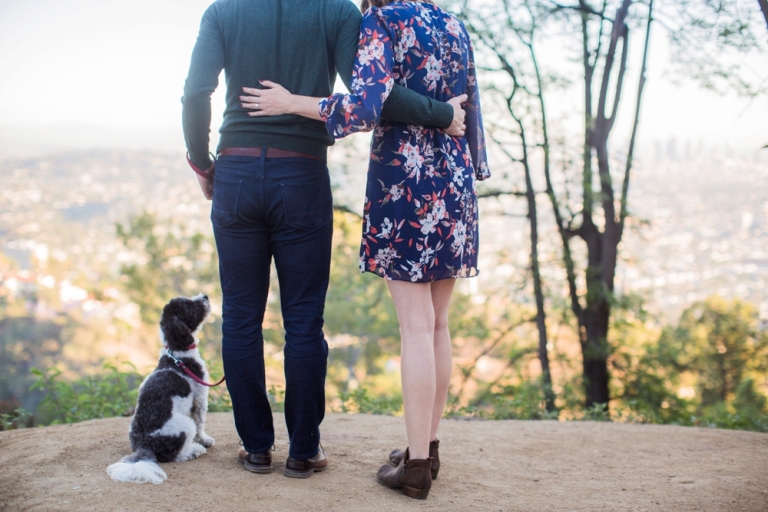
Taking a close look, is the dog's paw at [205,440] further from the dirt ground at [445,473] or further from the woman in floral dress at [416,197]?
the woman in floral dress at [416,197]

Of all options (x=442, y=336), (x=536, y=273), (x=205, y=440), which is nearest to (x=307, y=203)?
(x=442, y=336)

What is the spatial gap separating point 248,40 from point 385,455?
Answer: 197 centimetres

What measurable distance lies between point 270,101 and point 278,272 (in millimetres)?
648

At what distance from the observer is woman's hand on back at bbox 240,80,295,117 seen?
2.10 m

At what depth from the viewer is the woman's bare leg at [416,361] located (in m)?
2.19

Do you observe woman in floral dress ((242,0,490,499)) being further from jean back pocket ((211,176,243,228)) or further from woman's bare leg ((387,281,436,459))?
jean back pocket ((211,176,243,228))

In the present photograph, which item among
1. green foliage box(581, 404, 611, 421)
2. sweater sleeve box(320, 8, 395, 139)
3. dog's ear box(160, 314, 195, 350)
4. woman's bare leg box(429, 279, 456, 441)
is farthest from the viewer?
green foliage box(581, 404, 611, 421)

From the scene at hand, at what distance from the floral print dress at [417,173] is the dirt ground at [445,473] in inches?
35.9

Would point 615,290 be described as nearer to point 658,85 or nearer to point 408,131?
point 658,85

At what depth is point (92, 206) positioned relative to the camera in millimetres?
25844

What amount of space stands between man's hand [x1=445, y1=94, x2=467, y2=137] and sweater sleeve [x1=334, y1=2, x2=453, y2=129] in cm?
4

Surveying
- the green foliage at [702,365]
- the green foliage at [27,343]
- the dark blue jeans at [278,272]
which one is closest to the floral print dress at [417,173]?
the dark blue jeans at [278,272]

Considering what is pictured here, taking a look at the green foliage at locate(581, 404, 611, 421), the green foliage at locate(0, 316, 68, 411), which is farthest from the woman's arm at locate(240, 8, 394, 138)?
the green foliage at locate(0, 316, 68, 411)

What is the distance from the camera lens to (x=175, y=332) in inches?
97.6
